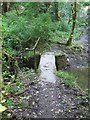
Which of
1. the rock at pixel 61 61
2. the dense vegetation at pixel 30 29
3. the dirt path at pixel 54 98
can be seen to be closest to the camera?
the dirt path at pixel 54 98

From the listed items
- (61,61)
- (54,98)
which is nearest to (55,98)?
(54,98)

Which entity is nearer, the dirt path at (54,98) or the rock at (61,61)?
the dirt path at (54,98)

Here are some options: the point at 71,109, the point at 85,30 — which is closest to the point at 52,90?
the point at 71,109

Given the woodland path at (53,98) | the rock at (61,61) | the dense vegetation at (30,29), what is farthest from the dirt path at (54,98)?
the rock at (61,61)

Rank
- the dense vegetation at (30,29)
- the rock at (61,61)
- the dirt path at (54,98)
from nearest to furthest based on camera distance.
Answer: the dirt path at (54,98), the dense vegetation at (30,29), the rock at (61,61)

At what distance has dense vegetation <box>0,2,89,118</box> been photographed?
654 centimetres

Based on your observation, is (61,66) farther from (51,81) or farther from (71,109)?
(71,109)

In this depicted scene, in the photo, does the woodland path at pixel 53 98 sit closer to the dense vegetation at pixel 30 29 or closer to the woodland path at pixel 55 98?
the woodland path at pixel 55 98

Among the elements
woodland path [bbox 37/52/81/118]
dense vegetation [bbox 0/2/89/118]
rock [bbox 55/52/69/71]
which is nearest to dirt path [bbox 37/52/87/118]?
woodland path [bbox 37/52/81/118]

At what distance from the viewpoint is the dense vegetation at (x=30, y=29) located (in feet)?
21.5

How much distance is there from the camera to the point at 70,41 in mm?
9984

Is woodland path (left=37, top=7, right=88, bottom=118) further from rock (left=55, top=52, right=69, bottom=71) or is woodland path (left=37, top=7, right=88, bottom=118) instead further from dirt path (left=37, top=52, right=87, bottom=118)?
rock (left=55, top=52, right=69, bottom=71)

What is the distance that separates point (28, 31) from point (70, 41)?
2.26 meters

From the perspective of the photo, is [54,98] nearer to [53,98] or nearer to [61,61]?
[53,98]
